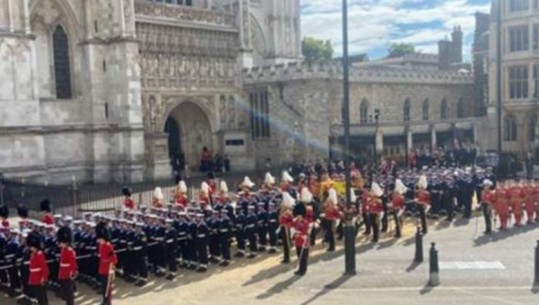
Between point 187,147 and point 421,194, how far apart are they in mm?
22656

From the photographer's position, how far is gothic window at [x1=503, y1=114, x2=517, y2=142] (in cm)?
4066

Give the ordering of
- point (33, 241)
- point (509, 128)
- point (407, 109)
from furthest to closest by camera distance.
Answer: point (407, 109)
point (509, 128)
point (33, 241)

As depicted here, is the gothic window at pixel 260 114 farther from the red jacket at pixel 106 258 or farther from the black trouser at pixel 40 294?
the black trouser at pixel 40 294

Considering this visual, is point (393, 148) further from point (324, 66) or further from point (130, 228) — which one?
point (130, 228)

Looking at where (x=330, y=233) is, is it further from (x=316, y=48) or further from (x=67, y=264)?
(x=316, y=48)

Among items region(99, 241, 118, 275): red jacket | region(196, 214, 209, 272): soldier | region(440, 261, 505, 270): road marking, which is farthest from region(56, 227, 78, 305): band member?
region(440, 261, 505, 270): road marking

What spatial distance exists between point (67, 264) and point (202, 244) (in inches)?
151

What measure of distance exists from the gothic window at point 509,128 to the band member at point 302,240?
30.1 metres

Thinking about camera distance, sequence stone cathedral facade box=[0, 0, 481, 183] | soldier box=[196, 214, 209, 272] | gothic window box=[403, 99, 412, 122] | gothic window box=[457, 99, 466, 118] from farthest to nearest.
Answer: gothic window box=[457, 99, 466, 118], gothic window box=[403, 99, 412, 122], stone cathedral facade box=[0, 0, 481, 183], soldier box=[196, 214, 209, 272]

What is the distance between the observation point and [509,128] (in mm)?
40906

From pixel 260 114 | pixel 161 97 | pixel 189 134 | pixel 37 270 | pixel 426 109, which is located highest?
pixel 161 97

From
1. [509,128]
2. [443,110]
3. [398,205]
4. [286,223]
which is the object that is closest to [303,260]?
[286,223]

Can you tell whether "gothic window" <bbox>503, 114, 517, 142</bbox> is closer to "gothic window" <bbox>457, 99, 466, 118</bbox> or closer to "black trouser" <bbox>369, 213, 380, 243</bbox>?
"gothic window" <bbox>457, 99, 466, 118</bbox>

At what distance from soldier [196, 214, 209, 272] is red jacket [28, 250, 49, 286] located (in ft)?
13.1
